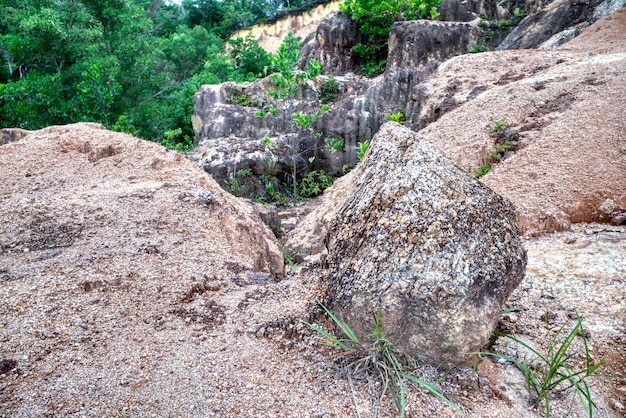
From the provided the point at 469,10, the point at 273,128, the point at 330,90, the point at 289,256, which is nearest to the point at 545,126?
the point at 289,256

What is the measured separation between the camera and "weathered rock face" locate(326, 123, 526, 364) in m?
1.77

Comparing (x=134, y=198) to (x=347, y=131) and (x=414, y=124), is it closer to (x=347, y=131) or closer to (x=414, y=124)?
(x=414, y=124)

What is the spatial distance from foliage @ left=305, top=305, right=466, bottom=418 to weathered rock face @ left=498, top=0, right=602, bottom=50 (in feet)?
33.9

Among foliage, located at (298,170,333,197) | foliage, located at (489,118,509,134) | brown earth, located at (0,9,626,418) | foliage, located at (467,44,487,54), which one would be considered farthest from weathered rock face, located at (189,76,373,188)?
brown earth, located at (0,9,626,418)

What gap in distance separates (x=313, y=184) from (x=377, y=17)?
264 inches

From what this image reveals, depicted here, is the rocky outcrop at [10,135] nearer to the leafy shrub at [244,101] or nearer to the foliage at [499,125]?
the leafy shrub at [244,101]

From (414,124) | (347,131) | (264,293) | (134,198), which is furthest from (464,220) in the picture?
(347,131)

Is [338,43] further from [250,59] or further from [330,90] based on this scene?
[250,59]

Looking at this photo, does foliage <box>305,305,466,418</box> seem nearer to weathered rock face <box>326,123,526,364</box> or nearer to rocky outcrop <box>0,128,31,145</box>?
weathered rock face <box>326,123,526,364</box>

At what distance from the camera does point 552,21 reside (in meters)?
10.1

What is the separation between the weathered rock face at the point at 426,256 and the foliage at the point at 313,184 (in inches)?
367

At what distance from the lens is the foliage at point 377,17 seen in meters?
13.9

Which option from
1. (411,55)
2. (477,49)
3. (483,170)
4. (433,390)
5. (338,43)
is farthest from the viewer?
(338,43)

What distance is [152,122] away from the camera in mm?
14648
